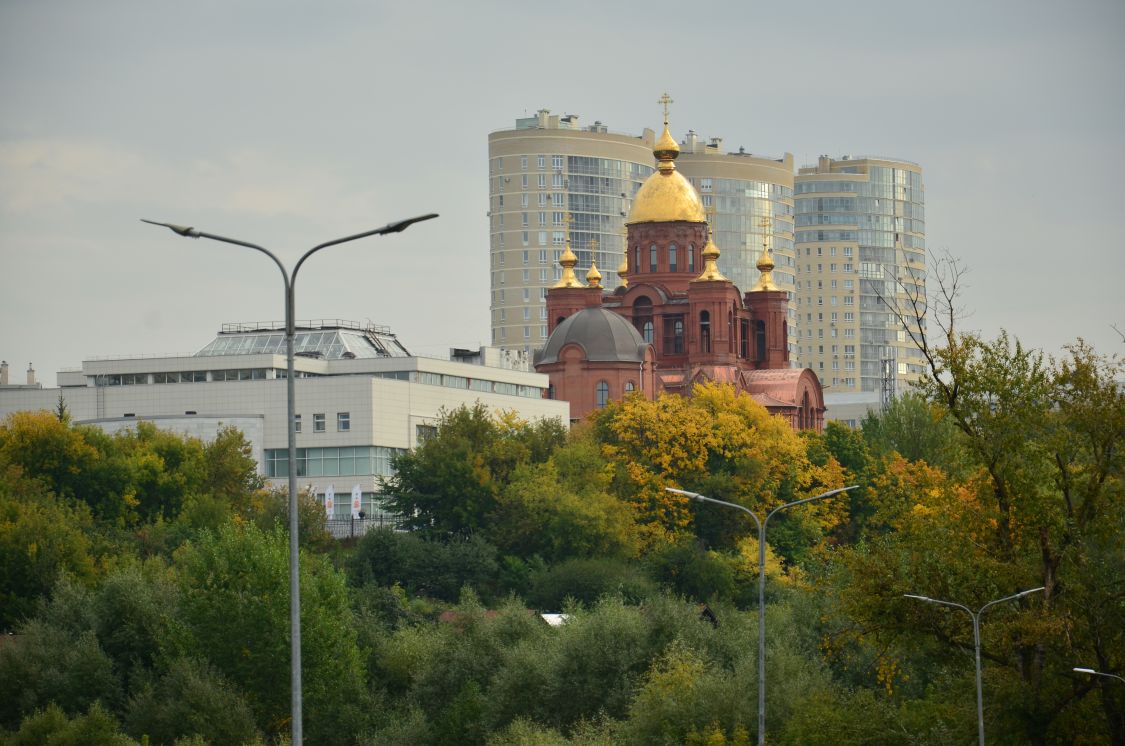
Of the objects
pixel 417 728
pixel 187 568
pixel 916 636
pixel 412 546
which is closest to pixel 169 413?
pixel 412 546

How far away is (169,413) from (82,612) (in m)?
39.3

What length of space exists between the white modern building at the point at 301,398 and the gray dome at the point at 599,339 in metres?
11.0

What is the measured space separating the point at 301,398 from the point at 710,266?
40.4 metres

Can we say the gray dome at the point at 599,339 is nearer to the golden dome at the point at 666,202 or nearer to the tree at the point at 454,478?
the golden dome at the point at 666,202

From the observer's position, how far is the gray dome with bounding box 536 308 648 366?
140m

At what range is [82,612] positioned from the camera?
79.6 metres

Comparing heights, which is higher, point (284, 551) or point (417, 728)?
point (284, 551)

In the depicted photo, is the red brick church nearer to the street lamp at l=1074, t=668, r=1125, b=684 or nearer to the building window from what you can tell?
the building window

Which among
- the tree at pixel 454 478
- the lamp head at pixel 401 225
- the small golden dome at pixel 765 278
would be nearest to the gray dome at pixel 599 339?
the small golden dome at pixel 765 278

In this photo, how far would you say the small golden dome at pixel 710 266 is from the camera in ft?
481

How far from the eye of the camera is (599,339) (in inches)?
5507

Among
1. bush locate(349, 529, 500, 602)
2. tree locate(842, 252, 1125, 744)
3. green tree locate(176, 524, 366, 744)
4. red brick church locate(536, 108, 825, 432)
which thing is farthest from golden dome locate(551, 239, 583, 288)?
tree locate(842, 252, 1125, 744)

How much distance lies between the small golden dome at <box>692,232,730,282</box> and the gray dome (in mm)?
7449

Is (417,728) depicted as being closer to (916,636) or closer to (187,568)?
(187,568)
